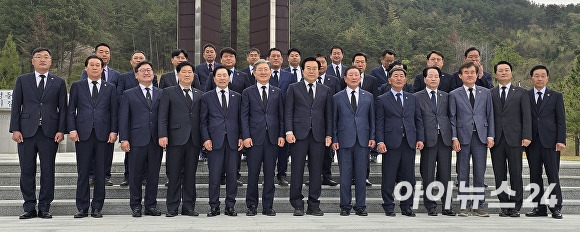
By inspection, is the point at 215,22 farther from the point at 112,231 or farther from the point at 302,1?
the point at 302,1

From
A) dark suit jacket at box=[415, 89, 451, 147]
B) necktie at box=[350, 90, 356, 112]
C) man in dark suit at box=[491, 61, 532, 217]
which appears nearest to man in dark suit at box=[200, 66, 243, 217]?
necktie at box=[350, 90, 356, 112]

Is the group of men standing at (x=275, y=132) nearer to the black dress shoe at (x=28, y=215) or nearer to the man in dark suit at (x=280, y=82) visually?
the black dress shoe at (x=28, y=215)

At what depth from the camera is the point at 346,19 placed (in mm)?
47344

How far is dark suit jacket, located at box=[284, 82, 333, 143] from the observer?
6.11 meters

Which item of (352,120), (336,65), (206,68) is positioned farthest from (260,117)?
(336,65)

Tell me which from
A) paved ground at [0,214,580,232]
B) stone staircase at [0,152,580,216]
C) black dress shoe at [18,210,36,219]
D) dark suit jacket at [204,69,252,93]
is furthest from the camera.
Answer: dark suit jacket at [204,69,252,93]

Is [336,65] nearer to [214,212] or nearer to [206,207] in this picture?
[206,207]

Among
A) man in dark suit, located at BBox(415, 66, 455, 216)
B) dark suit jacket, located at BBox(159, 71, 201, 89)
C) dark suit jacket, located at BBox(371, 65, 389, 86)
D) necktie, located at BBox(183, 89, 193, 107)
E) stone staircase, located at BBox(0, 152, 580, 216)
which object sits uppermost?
dark suit jacket, located at BBox(371, 65, 389, 86)

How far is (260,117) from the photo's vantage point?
6133 mm

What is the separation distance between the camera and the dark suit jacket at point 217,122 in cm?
604

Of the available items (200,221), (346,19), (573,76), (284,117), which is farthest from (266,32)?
(346,19)

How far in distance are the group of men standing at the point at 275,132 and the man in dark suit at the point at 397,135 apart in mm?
11

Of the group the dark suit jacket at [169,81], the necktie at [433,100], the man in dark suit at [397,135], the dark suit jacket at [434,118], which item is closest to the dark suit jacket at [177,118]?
the dark suit jacket at [169,81]

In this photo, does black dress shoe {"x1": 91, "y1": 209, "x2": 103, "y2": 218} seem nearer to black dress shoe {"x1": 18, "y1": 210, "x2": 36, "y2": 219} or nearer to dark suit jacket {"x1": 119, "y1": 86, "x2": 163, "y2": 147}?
black dress shoe {"x1": 18, "y1": 210, "x2": 36, "y2": 219}
